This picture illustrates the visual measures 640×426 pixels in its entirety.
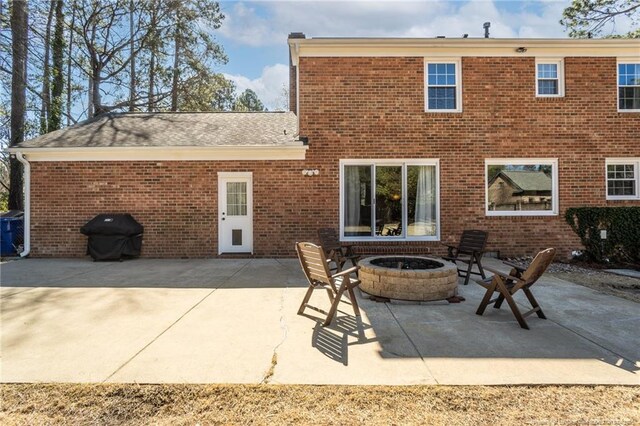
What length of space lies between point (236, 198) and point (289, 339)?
6471 mm

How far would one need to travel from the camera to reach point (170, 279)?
6949mm

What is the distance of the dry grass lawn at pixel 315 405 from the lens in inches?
98.4

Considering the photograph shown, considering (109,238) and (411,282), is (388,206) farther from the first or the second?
(109,238)

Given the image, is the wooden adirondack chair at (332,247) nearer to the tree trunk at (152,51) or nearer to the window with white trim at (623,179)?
the window with white trim at (623,179)

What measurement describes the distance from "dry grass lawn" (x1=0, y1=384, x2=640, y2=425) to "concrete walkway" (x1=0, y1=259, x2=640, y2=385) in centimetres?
15

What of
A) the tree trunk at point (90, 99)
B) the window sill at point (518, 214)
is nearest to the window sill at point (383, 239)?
the window sill at point (518, 214)

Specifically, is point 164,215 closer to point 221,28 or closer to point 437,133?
point 437,133

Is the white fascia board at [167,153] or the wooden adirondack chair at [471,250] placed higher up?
the white fascia board at [167,153]

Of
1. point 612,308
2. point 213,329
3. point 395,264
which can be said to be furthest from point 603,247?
point 213,329

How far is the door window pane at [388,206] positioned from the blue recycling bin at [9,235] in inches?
425

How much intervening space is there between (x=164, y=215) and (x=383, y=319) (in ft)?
24.3

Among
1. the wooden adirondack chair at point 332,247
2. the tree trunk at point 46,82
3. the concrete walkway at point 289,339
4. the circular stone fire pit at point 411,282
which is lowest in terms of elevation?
the concrete walkway at point 289,339

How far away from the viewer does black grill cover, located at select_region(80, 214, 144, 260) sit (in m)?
8.95

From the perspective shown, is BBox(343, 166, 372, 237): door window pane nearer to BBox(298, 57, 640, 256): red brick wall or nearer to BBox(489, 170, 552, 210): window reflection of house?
BBox(298, 57, 640, 256): red brick wall
